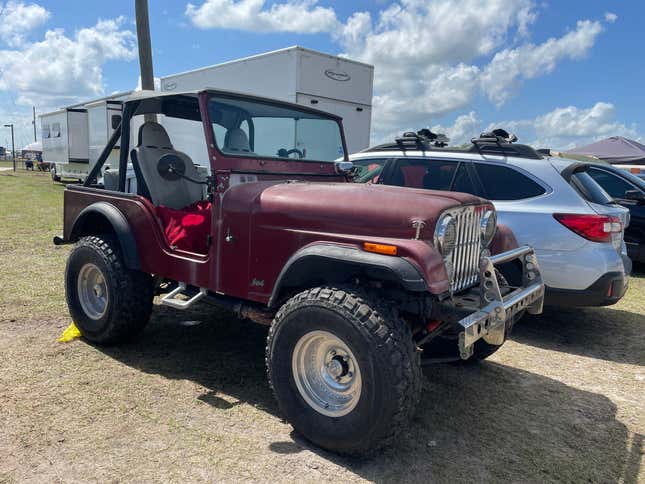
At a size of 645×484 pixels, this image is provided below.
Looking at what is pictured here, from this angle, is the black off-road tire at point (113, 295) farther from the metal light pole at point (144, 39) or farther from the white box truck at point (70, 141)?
the white box truck at point (70, 141)

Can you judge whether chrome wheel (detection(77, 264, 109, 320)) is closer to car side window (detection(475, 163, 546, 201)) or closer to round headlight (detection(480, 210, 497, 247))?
round headlight (detection(480, 210, 497, 247))

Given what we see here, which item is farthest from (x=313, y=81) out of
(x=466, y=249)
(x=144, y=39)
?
(x=466, y=249)

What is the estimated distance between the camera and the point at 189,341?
439cm

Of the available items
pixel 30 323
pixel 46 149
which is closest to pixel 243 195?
pixel 30 323

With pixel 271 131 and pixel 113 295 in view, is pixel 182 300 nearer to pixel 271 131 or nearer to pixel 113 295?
pixel 113 295

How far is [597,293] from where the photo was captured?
174 inches

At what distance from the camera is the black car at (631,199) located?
7312 millimetres

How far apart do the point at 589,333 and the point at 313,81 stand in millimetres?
7140

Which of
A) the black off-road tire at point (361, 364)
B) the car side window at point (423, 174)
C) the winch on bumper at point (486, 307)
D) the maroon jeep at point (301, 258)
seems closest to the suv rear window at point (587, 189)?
the car side window at point (423, 174)

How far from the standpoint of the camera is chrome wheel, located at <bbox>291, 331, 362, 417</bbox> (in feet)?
8.88

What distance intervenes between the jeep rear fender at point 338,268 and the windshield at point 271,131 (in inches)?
43.1

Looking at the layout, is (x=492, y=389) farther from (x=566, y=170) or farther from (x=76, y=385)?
(x=76, y=385)

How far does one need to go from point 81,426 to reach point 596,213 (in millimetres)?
4334

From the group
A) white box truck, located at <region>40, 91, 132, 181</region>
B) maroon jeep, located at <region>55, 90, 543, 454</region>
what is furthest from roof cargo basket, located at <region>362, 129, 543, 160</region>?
white box truck, located at <region>40, 91, 132, 181</region>
